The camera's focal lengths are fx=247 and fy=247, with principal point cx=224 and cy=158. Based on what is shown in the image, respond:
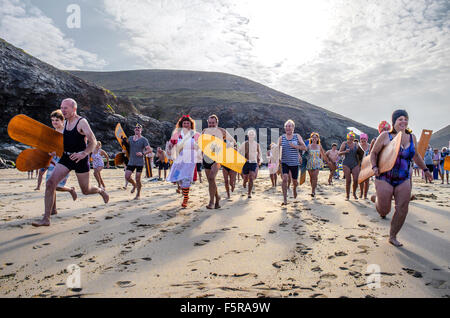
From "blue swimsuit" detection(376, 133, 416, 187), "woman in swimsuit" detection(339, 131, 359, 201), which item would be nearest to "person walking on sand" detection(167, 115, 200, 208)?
"blue swimsuit" detection(376, 133, 416, 187)

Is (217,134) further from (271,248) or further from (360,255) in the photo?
(360,255)

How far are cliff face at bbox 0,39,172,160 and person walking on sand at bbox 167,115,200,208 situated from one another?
22493 mm

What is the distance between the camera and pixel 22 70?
25.9 metres

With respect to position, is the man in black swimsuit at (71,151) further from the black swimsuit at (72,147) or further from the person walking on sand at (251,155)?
the person walking on sand at (251,155)

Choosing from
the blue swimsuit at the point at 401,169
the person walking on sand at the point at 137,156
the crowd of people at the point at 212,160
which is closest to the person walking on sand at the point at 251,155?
the crowd of people at the point at 212,160

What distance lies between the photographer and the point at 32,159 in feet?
14.3

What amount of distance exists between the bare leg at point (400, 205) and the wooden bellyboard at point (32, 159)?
565 cm

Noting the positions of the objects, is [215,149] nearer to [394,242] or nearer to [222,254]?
[222,254]

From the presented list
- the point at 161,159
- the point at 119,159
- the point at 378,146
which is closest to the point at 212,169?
the point at 161,159

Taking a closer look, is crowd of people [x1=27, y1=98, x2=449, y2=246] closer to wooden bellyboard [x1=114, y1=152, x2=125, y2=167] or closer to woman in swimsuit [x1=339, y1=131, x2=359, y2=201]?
woman in swimsuit [x1=339, y1=131, x2=359, y2=201]

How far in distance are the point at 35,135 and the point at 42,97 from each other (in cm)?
2922

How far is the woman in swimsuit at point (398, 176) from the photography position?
3174 millimetres

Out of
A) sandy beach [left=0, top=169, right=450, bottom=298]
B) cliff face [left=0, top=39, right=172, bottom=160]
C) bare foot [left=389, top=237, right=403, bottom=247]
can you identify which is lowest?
sandy beach [left=0, top=169, right=450, bottom=298]

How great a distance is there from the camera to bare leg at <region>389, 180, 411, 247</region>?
3143mm
